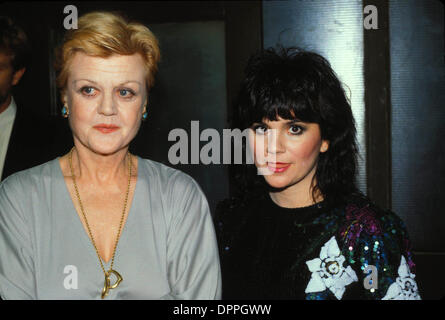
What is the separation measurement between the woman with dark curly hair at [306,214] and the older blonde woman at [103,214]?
0.39 metres

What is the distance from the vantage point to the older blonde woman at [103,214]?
65.8 inches

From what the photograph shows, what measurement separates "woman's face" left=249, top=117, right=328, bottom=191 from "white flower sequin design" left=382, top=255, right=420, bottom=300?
1.87 feet

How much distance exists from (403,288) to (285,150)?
2.39 feet

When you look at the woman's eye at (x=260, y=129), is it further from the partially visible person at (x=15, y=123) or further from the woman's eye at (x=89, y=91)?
the partially visible person at (x=15, y=123)

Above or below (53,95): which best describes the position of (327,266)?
below

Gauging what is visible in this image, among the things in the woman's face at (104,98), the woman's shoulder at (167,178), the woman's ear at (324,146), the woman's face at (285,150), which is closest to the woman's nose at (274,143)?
the woman's face at (285,150)

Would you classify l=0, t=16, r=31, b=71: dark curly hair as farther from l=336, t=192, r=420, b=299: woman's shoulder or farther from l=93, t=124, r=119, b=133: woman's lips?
l=336, t=192, r=420, b=299: woman's shoulder

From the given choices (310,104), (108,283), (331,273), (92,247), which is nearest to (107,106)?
(92,247)

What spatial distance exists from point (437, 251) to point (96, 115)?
7.23 ft

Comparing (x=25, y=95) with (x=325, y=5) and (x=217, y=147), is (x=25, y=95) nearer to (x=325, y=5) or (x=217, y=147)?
(x=217, y=147)

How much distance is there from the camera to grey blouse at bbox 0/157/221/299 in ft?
5.41

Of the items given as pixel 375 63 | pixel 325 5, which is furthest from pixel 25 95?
pixel 375 63

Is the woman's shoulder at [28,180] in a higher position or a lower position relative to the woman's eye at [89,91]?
lower

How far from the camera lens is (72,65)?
175 cm
